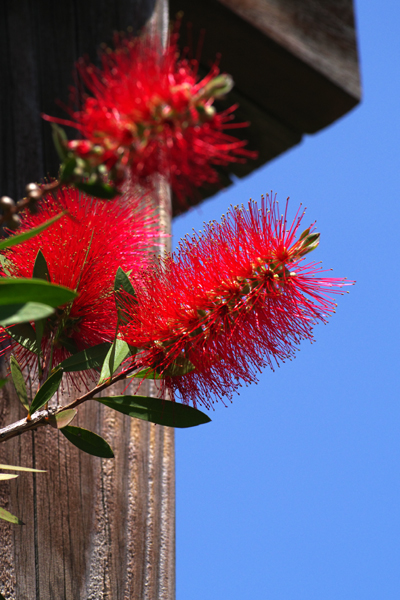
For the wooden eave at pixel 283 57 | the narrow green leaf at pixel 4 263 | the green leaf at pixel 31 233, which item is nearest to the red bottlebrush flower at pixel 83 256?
the narrow green leaf at pixel 4 263

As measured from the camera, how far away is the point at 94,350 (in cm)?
68

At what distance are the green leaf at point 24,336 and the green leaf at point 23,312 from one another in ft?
0.78

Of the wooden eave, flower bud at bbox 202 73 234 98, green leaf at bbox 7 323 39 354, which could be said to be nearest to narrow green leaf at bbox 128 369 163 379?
green leaf at bbox 7 323 39 354

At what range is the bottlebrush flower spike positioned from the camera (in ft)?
2.09

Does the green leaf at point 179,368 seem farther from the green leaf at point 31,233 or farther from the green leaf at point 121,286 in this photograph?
the green leaf at point 31,233

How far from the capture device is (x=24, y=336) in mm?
684

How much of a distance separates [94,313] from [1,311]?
0.83 ft

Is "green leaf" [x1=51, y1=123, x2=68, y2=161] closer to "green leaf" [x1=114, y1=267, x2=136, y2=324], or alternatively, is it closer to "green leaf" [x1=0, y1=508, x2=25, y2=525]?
"green leaf" [x1=114, y1=267, x2=136, y2=324]

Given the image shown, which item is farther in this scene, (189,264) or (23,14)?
(23,14)

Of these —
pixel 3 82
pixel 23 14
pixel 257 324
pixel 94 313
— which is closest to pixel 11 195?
pixel 3 82

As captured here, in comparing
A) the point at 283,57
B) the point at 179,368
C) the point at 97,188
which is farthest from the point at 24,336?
the point at 283,57

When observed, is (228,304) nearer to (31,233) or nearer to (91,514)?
(31,233)

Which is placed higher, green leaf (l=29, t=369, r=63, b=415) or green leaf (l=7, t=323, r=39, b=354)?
green leaf (l=7, t=323, r=39, b=354)

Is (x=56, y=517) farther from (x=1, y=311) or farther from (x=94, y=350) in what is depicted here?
(x=1, y=311)
